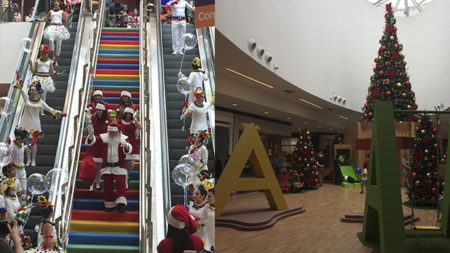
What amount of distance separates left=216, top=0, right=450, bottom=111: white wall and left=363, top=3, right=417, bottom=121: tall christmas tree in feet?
0.49

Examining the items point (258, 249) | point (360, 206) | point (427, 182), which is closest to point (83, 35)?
point (258, 249)

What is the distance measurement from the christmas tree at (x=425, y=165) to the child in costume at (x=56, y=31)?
7.36 meters

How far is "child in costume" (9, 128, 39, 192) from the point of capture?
505 centimetres

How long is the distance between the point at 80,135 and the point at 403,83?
4.69 m

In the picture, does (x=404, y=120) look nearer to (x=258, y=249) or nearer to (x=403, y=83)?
(x=403, y=83)

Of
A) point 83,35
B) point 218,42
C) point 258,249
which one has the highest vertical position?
point 83,35

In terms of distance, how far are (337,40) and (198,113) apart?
12.6ft

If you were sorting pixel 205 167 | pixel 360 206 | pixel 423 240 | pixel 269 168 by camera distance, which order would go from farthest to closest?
pixel 360 206 < pixel 269 168 < pixel 205 167 < pixel 423 240

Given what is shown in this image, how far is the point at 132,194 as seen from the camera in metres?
5.34

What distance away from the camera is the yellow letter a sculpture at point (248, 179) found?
24.8 feet

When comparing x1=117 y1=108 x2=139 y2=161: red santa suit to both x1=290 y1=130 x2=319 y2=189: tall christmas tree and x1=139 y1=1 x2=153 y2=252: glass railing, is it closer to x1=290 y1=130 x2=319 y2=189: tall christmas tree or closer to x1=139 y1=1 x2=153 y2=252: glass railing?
x1=139 y1=1 x2=153 y2=252: glass railing

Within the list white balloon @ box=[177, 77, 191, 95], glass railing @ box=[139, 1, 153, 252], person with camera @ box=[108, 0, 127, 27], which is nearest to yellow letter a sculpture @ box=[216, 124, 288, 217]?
A: white balloon @ box=[177, 77, 191, 95]

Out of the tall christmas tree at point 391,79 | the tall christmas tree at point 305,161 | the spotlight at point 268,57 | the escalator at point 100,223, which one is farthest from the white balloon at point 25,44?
the tall christmas tree at point 305,161

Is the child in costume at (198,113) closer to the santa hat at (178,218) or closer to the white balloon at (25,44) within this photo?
the santa hat at (178,218)
